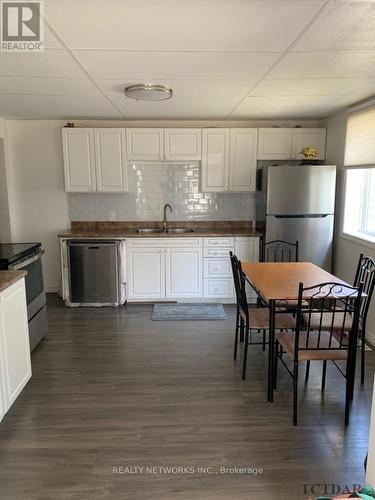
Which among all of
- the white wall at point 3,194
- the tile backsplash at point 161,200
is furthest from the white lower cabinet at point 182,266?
the white wall at point 3,194

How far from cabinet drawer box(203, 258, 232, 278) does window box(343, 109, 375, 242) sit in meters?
1.49

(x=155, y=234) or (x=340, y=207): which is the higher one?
(x=340, y=207)

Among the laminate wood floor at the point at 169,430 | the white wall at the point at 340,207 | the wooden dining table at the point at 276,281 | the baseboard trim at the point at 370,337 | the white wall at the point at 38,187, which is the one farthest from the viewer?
the white wall at the point at 38,187

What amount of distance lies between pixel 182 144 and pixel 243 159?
2.69 feet

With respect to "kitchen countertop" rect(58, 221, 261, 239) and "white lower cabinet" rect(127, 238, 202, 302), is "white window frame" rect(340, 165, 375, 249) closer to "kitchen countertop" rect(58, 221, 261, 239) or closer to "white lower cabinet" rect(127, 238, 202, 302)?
"kitchen countertop" rect(58, 221, 261, 239)

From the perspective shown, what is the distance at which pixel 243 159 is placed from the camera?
4820 millimetres

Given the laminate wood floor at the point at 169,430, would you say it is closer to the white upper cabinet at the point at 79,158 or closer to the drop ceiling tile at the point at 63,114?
the white upper cabinet at the point at 79,158

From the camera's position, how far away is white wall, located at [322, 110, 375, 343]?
415 cm

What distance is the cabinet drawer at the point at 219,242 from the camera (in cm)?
474

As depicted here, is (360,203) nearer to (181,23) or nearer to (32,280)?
(181,23)

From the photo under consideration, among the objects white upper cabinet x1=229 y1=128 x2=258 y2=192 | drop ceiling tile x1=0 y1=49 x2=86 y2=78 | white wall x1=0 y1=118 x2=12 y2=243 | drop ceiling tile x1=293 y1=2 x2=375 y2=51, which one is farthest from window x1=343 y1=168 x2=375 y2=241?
white wall x1=0 y1=118 x2=12 y2=243

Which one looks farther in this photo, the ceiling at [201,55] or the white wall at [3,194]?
the white wall at [3,194]

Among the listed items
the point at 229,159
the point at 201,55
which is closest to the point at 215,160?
the point at 229,159

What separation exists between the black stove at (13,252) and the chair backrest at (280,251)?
2638mm
